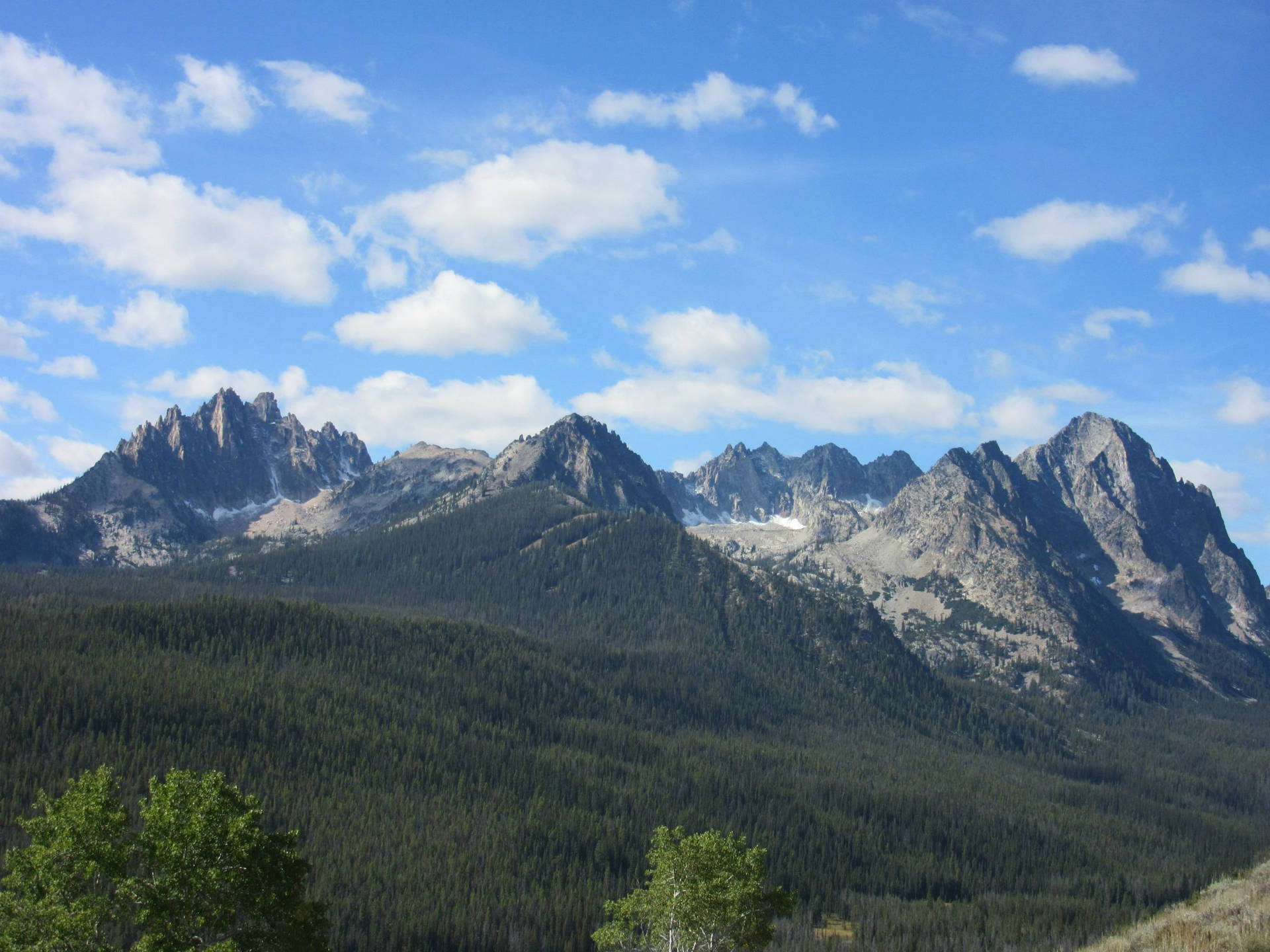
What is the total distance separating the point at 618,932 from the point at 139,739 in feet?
439

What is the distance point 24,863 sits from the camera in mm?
48781

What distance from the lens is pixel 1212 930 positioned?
175 feet

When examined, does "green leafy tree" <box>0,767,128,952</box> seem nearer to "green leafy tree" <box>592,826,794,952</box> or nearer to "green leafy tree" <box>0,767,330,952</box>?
"green leafy tree" <box>0,767,330,952</box>

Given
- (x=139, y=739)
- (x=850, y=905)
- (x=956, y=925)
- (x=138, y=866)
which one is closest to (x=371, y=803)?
(x=139, y=739)

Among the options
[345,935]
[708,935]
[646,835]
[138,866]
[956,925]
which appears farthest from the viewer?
[646,835]

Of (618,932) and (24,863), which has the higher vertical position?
(24,863)

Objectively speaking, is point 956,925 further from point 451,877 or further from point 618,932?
point 618,932

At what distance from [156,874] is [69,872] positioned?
4.04m

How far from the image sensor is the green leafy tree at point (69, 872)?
46375 mm

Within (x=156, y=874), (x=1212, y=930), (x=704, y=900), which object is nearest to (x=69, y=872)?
(x=156, y=874)

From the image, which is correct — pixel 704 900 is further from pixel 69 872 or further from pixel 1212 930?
pixel 69 872

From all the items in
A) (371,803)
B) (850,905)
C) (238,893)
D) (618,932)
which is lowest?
(850,905)

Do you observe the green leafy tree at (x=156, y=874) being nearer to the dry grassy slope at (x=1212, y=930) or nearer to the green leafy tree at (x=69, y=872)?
the green leafy tree at (x=69, y=872)

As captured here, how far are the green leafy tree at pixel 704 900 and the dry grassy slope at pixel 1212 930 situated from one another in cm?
2727
